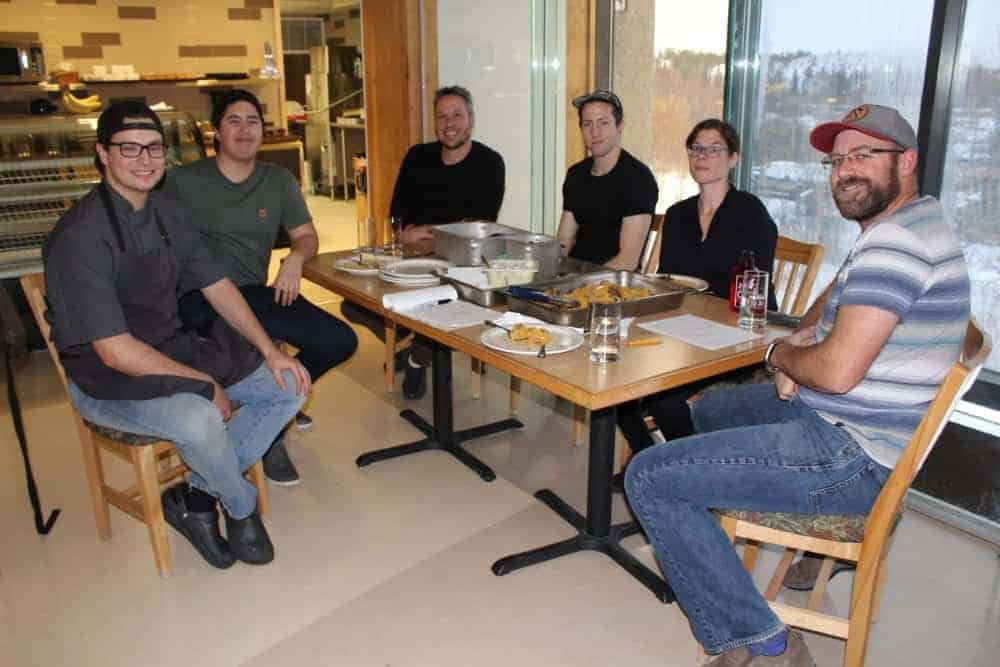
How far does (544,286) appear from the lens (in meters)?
2.37

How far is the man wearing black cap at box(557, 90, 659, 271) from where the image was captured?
3033mm

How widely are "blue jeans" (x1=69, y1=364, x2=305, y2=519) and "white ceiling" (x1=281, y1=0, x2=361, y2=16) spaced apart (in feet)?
26.3

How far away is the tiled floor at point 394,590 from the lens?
2.07 m

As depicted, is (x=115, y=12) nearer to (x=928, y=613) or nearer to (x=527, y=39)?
(x=527, y=39)

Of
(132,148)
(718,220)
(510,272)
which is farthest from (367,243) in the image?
(718,220)

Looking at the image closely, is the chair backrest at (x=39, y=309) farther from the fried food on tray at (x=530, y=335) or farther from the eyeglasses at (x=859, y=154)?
the eyeglasses at (x=859, y=154)

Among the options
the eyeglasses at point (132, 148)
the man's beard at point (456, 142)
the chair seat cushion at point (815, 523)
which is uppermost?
the eyeglasses at point (132, 148)


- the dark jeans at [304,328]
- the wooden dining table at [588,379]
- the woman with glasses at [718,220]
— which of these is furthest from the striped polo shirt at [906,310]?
the dark jeans at [304,328]

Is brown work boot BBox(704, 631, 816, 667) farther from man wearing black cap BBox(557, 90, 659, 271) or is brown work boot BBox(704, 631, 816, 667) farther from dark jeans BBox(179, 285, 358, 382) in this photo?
dark jeans BBox(179, 285, 358, 382)

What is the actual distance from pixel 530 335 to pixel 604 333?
191 mm

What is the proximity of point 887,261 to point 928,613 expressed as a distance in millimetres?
1149

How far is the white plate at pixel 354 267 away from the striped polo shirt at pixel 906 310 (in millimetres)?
1573

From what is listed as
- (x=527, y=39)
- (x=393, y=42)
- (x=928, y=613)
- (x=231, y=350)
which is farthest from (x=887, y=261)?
(x=393, y=42)

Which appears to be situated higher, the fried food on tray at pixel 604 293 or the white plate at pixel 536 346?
the fried food on tray at pixel 604 293
